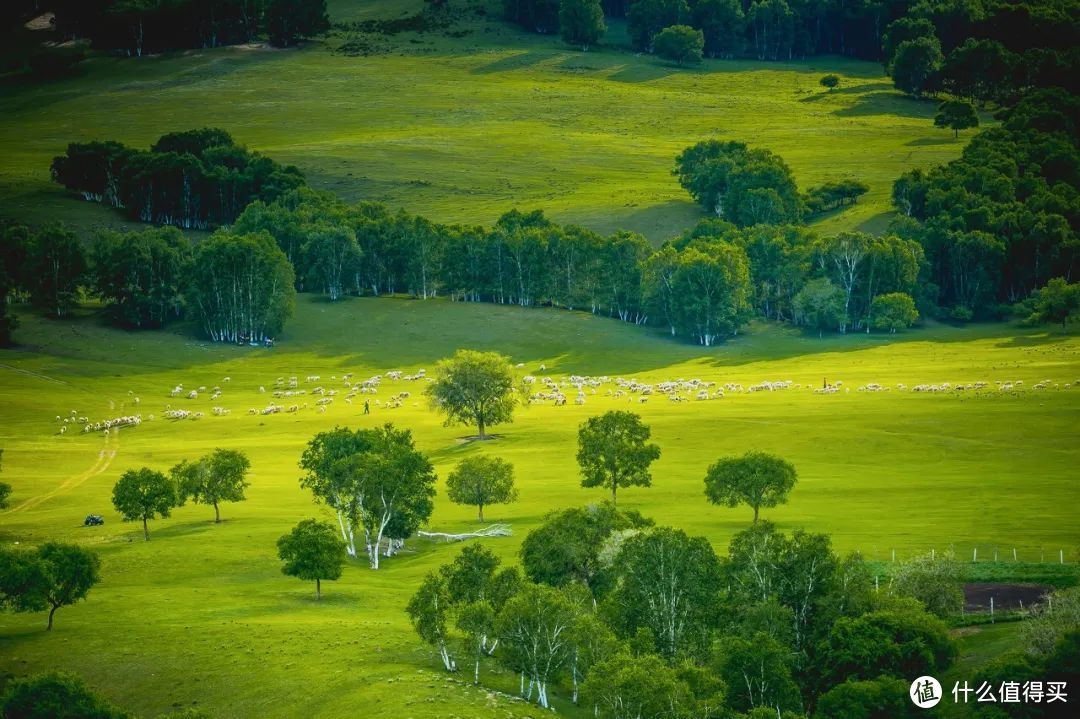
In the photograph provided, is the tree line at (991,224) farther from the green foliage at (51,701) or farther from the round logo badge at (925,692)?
the green foliage at (51,701)

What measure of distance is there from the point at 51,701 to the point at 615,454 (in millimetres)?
42550

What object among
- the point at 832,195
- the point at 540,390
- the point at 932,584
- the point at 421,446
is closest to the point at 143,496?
the point at 421,446

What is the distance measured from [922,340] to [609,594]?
103 metres

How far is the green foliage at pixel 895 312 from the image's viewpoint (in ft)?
529

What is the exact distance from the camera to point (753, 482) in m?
76.6

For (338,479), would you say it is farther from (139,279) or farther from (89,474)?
(139,279)

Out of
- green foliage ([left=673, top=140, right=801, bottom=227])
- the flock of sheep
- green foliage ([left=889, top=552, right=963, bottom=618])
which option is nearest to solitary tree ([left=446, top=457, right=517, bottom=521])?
the flock of sheep

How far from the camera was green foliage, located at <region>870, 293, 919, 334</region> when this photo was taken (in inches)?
6344

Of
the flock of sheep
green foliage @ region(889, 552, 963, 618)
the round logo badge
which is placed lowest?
the flock of sheep

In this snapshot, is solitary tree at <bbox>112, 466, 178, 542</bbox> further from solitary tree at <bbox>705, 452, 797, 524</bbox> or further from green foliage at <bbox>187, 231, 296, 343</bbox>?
green foliage at <bbox>187, 231, 296, 343</bbox>

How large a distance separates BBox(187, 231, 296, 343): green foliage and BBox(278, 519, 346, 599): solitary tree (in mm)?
90002

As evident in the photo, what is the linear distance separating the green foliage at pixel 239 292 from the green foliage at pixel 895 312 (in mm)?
72157

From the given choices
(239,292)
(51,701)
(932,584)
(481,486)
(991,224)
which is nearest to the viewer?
(51,701)

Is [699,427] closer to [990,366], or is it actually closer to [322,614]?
[990,366]
